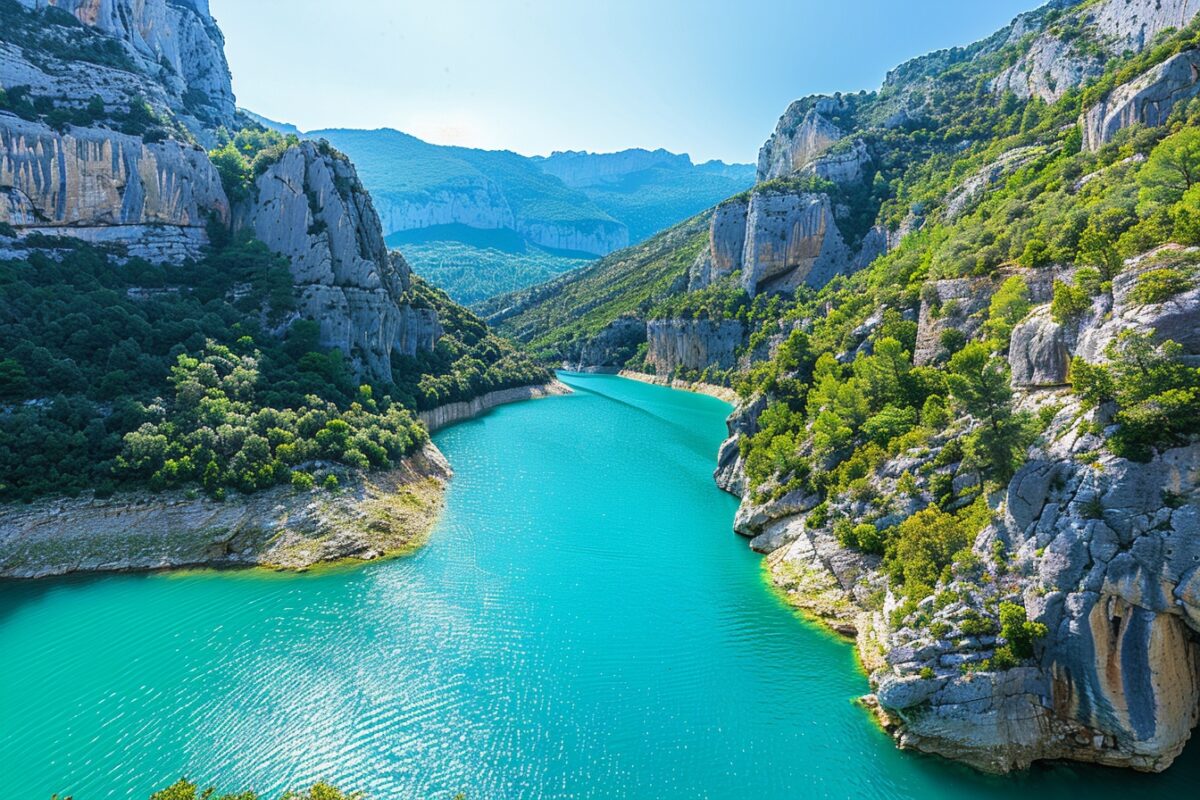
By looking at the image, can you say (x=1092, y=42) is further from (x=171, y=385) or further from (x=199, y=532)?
(x=199, y=532)

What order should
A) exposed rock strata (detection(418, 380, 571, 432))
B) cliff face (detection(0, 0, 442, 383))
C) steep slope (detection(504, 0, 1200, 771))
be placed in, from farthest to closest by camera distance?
exposed rock strata (detection(418, 380, 571, 432)), cliff face (detection(0, 0, 442, 383)), steep slope (detection(504, 0, 1200, 771))

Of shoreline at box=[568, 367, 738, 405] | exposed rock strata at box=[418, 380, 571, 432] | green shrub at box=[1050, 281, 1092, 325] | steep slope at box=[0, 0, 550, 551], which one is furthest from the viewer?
shoreline at box=[568, 367, 738, 405]

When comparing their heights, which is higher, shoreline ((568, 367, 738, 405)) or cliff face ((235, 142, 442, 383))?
cliff face ((235, 142, 442, 383))

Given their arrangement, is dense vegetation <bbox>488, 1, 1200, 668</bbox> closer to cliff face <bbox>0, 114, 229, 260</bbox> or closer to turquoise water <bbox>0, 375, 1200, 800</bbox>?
turquoise water <bbox>0, 375, 1200, 800</bbox>

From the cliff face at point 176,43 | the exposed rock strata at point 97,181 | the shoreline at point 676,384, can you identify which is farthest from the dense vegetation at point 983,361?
the cliff face at point 176,43

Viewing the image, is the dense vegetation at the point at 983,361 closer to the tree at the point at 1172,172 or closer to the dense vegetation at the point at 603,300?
the tree at the point at 1172,172

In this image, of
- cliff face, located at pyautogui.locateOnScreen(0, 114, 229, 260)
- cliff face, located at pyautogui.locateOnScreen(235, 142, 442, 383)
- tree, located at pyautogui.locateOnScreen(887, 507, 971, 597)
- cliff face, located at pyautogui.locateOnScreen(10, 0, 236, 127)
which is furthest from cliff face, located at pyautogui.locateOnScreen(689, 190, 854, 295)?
cliff face, located at pyautogui.locateOnScreen(10, 0, 236, 127)
